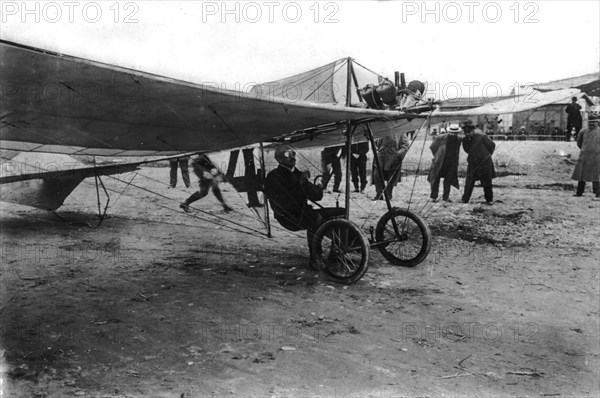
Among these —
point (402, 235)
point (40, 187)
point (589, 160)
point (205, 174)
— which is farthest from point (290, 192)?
point (589, 160)

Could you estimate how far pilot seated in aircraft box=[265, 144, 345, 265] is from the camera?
220 inches

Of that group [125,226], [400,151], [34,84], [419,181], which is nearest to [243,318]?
[34,84]

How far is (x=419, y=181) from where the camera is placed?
555 inches

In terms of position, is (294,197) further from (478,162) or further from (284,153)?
(478,162)

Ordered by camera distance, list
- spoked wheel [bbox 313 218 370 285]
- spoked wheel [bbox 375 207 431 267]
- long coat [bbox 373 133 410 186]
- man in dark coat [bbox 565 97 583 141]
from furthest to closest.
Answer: man in dark coat [bbox 565 97 583 141], long coat [bbox 373 133 410 186], spoked wheel [bbox 375 207 431 267], spoked wheel [bbox 313 218 370 285]

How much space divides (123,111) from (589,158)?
10392mm

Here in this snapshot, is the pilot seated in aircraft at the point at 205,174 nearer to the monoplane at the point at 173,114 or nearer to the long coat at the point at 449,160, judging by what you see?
the monoplane at the point at 173,114

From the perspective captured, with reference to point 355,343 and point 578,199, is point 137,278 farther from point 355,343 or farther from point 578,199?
point 578,199

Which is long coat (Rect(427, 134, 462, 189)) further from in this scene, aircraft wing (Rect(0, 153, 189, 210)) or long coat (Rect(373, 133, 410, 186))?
aircraft wing (Rect(0, 153, 189, 210))

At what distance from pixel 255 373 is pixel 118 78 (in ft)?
7.18

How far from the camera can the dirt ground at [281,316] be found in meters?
3.21

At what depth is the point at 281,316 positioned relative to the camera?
4.30 meters

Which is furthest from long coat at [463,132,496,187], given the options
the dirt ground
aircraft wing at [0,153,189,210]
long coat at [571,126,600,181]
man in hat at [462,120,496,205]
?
aircraft wing at [0,153,189,210]

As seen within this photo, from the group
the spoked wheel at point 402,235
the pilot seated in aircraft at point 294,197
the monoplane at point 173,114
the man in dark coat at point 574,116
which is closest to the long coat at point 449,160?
the monoplane at point 173,114
